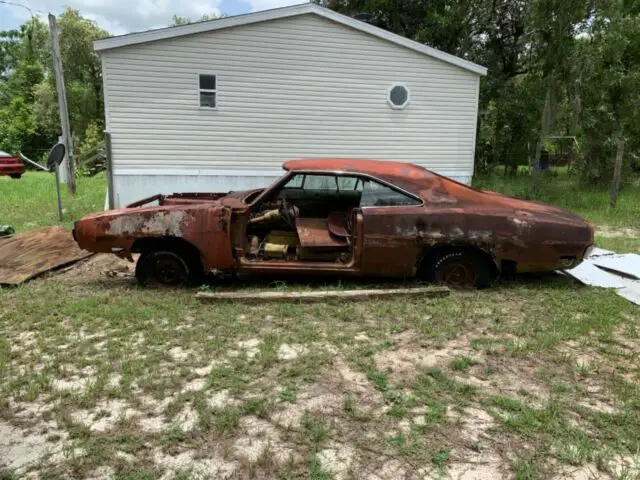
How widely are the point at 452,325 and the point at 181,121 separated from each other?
8482 mm

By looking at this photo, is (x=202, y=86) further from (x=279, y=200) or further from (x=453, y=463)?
(x=453, y=463)

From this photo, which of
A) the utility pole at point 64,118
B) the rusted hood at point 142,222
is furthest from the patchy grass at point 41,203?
the rusted hood at point 142,222

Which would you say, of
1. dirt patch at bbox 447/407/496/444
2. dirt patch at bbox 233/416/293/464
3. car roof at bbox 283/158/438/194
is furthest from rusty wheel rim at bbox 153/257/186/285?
dirt patch at bbox 447/407/496/444

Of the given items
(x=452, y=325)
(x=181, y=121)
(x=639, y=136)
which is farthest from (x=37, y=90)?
(x=452, y=325)

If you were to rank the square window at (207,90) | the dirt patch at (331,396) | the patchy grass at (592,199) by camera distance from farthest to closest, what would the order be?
the square window at (207,90), the patchy grass at (592,199), the dirt patch at (331,396)

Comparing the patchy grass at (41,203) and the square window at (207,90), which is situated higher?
the square window at (207,90)

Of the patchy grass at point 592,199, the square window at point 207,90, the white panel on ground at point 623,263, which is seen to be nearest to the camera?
the white panel on ground at point 623,263

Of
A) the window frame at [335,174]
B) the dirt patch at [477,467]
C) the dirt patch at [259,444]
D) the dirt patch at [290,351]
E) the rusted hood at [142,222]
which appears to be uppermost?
the window frame at [335,174]

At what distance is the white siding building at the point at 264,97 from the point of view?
10.6 m

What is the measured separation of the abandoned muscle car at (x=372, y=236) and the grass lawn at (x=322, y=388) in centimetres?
38

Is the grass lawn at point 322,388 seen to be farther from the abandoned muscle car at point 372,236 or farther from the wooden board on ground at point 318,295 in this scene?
the abandoned muscle car at point 372,236

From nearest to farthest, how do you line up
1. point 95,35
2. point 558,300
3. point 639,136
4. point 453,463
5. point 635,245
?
point 453,463 → point 558,300 → point 635,245 → point 639,136 → point 95,35

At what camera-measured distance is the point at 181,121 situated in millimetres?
10914

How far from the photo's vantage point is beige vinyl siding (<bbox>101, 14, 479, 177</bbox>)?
10648mm
